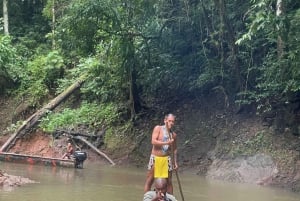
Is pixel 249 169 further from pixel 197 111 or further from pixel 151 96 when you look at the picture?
pixel 151 96

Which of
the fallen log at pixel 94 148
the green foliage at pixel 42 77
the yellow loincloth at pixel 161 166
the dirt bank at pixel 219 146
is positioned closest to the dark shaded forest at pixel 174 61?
the dirt bank at pixel 219 146

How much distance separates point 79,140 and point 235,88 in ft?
21.2

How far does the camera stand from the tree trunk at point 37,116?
2233 cm

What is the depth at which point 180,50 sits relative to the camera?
68.8ft

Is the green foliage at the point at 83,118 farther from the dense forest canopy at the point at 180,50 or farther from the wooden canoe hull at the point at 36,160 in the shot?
the wooden canoe hull at the point at 36,160

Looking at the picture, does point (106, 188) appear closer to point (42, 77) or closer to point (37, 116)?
point (37, 116)

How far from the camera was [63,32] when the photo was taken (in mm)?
20672

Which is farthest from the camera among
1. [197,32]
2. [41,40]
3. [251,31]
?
[41,40]

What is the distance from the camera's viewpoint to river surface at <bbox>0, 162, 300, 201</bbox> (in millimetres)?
12289

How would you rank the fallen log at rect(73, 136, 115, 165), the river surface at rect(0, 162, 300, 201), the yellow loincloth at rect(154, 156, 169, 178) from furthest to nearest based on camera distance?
the fallen log at rect(73, 136, 115, 165)
the river surface at rect(0, 162, 300, 201)
the yellow loincloth at rect(154, 156, 169, 178)

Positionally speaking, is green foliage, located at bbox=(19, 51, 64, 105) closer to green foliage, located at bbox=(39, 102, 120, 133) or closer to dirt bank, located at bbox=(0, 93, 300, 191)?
green foliage, located at bbox=(39, 102, 120, 133)

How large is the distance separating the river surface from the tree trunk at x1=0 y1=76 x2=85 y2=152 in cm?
370

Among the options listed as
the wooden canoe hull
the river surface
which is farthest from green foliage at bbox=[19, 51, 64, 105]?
the river surface

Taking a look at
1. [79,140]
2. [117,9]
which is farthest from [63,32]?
[79,140]
